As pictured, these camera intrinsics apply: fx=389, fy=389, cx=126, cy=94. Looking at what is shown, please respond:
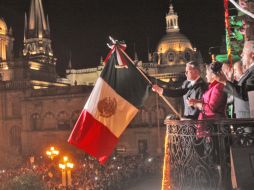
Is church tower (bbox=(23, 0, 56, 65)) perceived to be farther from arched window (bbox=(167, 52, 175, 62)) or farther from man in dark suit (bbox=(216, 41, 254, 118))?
man in dark suit (bbox=(216, 41, 254, 118))

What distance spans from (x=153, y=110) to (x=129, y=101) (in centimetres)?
3244

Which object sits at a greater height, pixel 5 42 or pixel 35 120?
pixel 5 42

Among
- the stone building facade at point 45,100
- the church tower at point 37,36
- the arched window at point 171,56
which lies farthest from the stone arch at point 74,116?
the arched window at point 171,56

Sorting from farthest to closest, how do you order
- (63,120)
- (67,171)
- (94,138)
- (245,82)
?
(63,120) < (67,171) < (94,138) < (245,82)

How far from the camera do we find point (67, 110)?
42.3 meters

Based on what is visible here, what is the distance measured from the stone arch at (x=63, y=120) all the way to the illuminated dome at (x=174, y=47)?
24012 millimetres

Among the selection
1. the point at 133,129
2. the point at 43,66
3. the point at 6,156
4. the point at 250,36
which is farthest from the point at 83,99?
the point at 250,36

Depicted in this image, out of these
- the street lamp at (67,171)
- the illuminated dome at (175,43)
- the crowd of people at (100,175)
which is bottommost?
the crowd of people at (100,175)

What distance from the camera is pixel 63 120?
140 ft

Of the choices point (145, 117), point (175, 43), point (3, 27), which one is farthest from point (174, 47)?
point (3, 27)

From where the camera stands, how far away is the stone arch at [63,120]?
1661 inches

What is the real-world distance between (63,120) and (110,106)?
36410 mm

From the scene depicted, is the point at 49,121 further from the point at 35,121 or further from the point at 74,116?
the point at 74,116

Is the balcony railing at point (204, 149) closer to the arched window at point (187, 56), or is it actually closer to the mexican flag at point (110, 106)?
the mexican flag at point (110, 106)
